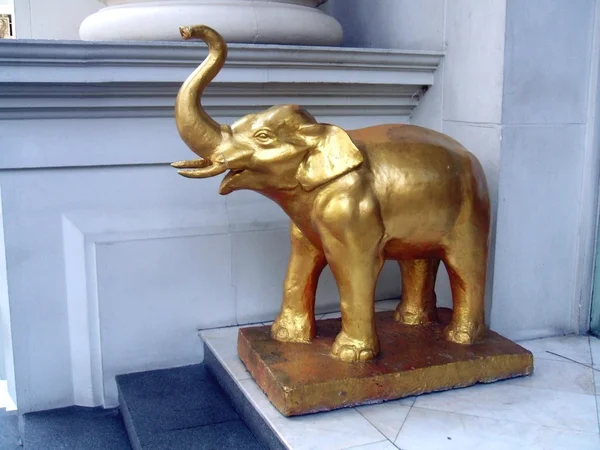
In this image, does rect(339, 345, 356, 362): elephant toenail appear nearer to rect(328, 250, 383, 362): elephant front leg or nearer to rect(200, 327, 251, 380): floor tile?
rect(328, 250, 383, 362): elephant front leg

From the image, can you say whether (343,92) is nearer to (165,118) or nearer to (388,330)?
(165,118)

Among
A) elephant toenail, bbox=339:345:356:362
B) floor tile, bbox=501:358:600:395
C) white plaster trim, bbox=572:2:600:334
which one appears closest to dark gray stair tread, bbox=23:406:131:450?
elephant toenail, bbox=339:345:356:362

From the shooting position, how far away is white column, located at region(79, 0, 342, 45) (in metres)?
1.70

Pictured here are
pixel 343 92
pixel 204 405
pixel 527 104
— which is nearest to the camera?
pixel 204 405

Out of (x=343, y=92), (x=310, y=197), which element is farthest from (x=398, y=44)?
(x=310, y=197)

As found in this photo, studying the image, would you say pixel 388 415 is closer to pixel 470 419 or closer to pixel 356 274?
pixel 470 419

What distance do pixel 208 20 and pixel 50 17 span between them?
2.19 feet

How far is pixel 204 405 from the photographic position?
4.88ft

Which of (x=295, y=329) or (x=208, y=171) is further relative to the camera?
(x=295, y=329)

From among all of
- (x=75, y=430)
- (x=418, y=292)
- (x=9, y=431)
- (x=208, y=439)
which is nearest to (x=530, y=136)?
(x=418, y=292)

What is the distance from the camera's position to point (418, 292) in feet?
5.23

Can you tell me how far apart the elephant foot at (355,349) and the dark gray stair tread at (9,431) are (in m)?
0.79

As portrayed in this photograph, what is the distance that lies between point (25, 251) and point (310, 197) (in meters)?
0.67

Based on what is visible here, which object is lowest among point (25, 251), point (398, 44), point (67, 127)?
point (25, 251)
